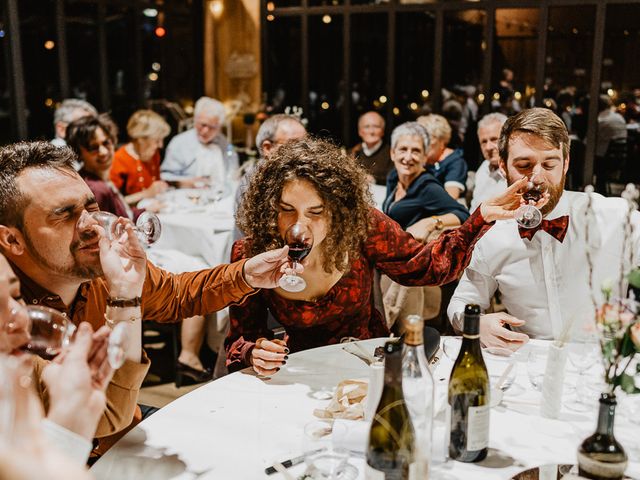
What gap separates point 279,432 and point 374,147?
4.85 metres

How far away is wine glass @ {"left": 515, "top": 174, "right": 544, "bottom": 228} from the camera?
1.98 metres

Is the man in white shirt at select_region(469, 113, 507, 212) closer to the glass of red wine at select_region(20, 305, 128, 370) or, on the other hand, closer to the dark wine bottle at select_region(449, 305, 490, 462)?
the dark wine bottle at select_region(449, 305, 490, 462)

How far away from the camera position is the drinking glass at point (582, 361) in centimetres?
157

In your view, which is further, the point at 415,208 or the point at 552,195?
the point at 415,208

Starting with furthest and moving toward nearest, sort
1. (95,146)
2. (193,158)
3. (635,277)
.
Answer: (193,158)
(95,146)
(635,277)

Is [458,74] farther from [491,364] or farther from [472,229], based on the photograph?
[491,364]

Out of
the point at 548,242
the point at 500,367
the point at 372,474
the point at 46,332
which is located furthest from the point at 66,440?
the point at 548,242

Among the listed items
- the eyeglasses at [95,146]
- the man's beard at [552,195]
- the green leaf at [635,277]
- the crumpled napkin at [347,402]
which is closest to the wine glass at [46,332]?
the crumpled napkin at [347,402]

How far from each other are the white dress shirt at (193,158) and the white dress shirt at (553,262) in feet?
12.1

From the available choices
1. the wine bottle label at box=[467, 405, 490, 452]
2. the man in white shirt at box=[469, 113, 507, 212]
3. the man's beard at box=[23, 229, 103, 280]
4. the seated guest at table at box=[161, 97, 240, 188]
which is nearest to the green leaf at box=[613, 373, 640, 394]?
the wine bottle label at box=[467, 405, 490, 452]

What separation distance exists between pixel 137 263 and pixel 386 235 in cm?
97

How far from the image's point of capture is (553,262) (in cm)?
221

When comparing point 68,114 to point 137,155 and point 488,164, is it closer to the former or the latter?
point 137,155

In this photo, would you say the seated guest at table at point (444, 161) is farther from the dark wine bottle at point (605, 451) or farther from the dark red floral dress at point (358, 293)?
the dark wine bottle at point (605, 451)
